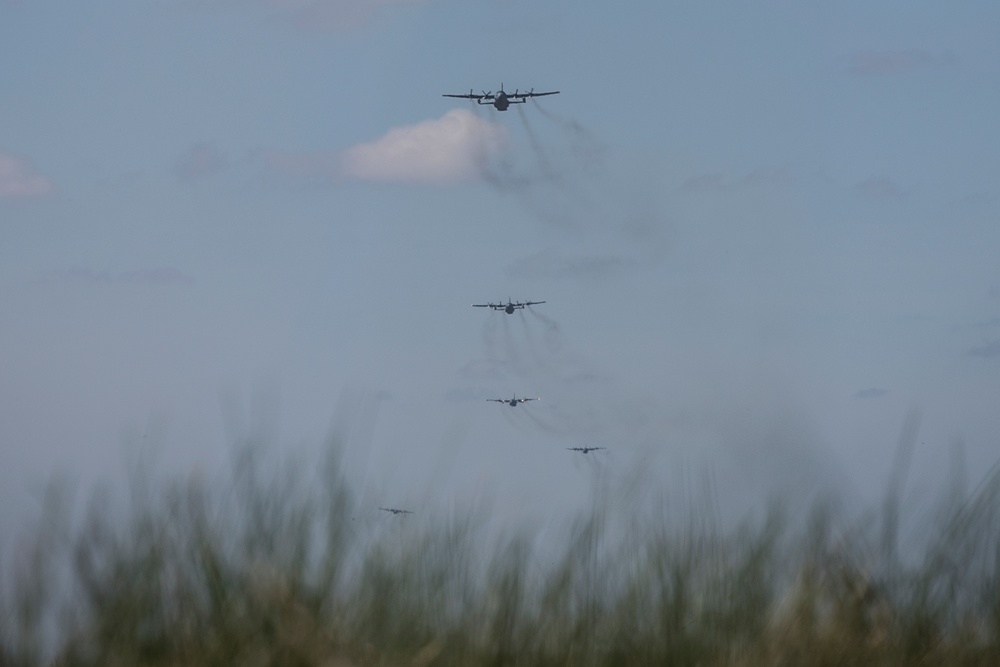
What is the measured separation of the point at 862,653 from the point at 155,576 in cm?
466

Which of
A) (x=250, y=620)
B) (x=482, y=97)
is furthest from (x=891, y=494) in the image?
(x=482, y=97)

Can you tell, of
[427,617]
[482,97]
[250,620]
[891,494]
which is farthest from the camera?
[482,97]

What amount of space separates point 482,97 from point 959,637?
177 feet

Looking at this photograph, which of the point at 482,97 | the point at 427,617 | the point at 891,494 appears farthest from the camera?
the point at 482,97

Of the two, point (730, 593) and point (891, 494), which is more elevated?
point (891, 494)

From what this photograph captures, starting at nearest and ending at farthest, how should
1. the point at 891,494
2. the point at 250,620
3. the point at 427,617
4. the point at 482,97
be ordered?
the point at 250,620 < the point at 427,617 < the point at 891,494 < the point at 482,97

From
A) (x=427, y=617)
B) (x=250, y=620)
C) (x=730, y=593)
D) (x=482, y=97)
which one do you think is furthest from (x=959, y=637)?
(x=482, y=97)

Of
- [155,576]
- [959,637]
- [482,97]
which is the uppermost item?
[482,97]

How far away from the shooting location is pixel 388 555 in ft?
30.8

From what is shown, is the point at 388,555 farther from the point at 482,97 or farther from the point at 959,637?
the point at 482,97

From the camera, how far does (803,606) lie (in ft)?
30.6

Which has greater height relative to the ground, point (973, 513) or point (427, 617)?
point (973, 513)

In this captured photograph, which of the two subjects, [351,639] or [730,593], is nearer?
[351,639]

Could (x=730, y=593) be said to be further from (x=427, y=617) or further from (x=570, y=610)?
(x=427, y=617)
